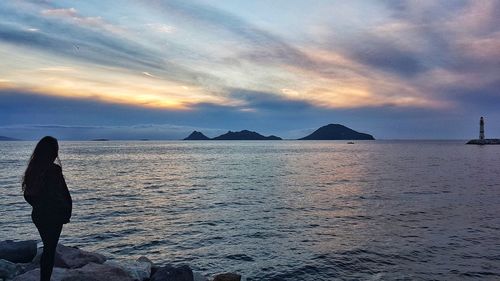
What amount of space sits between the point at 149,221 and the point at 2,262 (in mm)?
14391

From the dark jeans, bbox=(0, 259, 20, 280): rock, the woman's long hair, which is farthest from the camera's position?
bbox=(0, 259, 20, 280): rock

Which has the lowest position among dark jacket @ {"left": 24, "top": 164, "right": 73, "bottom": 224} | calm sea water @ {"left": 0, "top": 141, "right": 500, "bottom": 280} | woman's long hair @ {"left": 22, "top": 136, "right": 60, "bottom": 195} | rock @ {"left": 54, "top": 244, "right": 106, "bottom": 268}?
calm sea water @ {"left": 0, "top": 141, "right": 500, "bottom": 280}

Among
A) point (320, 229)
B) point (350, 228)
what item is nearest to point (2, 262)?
point (320, 229)

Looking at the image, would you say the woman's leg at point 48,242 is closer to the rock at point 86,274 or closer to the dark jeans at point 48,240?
the dark jeans at point 48,240

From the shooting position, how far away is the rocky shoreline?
11.3 m

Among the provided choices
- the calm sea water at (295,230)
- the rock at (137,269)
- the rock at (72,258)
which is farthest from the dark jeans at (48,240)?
the calm sea water at (295,230)

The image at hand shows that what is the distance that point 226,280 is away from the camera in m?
14.0

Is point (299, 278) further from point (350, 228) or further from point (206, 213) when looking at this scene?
point (206, 213)

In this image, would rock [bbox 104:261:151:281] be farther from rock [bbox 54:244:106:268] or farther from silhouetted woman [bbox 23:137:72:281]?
silhouetted woman [bbox 23:137:72:281]

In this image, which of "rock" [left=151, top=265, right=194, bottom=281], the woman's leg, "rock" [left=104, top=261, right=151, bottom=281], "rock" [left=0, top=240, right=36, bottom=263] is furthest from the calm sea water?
the woman's leg

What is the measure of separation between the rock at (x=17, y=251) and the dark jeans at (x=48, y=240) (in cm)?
629

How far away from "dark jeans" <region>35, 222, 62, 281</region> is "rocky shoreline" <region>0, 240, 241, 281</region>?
1.92m

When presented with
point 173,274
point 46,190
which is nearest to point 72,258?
point 173,274

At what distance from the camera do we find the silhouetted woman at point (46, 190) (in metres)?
8.56
